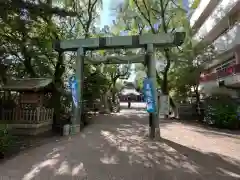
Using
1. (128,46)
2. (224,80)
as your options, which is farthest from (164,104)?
(128,46)

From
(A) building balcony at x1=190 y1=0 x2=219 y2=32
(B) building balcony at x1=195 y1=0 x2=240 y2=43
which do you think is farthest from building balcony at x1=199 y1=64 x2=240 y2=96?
(A) building balcony at x1=190 y1=0 x2=219 y2=32

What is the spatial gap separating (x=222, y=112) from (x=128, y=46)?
24.5ft

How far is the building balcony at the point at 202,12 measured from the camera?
741 inches

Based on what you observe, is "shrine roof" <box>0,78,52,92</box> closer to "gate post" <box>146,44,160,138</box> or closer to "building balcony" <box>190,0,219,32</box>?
"gate post" <box>146,44,160,138</box>

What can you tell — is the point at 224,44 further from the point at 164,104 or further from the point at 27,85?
the point at 27,85

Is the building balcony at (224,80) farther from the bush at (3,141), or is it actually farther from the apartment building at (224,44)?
the bush at (3,141)

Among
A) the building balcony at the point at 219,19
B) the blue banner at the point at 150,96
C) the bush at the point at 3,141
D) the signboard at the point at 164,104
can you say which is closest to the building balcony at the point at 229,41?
the building balcony at the point at 219,19

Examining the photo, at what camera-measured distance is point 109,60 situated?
32.3 feet

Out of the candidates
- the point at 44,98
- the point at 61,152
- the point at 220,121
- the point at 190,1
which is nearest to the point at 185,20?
the point at 190,1

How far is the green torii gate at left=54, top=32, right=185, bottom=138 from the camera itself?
8477mm

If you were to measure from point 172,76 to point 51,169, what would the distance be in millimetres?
14506

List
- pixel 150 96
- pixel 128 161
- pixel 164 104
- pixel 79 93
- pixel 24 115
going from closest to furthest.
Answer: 1. pixel 128 161
2. pixel 150 96
3. pixel 79 93
4. pixel 24 115
5. pixel 164 104

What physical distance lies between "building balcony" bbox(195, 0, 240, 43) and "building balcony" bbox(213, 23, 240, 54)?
1.49 meters

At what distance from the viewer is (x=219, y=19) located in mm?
16500
